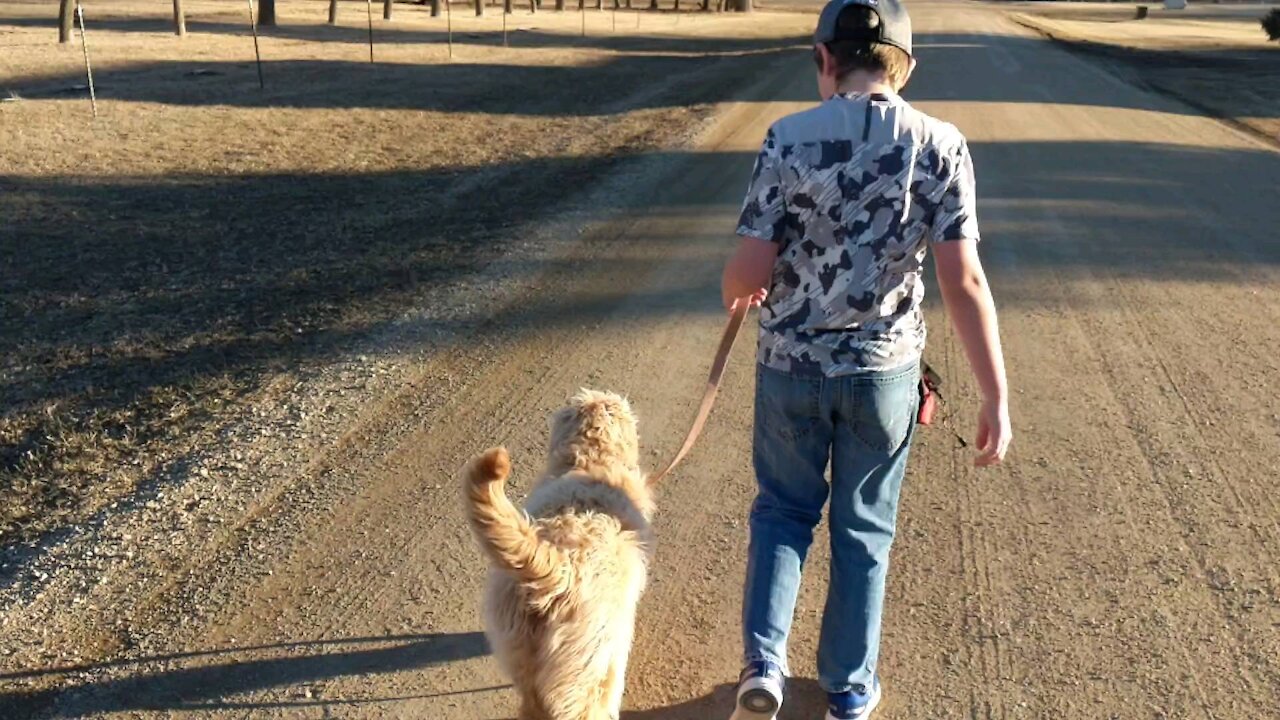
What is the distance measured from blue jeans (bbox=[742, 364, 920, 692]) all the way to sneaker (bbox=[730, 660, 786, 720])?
4cm

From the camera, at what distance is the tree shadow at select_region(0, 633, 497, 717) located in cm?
360

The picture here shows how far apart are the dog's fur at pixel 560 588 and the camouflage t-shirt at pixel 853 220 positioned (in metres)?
0.81

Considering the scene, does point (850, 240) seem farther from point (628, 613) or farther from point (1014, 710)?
point (1014, 710)

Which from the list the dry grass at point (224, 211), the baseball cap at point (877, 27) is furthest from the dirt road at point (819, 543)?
the baseball cap at point (877, 27)

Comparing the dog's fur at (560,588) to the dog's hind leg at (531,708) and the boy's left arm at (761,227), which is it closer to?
the dog's hind leg at (531,708)

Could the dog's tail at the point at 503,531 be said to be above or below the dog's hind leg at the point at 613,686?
A: above

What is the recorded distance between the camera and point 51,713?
3.54 metres

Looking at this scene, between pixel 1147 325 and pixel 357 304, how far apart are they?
5461mm

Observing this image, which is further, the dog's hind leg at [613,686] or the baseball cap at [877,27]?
the dog's hind leg at [613,686]

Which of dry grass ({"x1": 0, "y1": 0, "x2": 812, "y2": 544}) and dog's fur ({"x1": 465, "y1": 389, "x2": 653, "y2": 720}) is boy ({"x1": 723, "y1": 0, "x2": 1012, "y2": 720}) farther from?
dry grass ({"x1": 0, "y1": 0, "x2": 812, "y2": 544})

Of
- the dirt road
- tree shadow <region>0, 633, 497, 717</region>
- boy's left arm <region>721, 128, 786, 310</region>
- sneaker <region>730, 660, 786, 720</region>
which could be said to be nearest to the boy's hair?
boy's left arm <region>721, 128, 786, 310</region>

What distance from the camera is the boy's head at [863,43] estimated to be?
2756 mm

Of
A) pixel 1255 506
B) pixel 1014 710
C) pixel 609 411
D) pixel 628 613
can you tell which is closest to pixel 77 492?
pixel 609 411

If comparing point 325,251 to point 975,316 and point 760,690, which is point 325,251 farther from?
point 975,316
